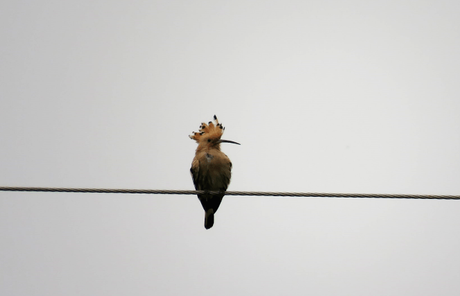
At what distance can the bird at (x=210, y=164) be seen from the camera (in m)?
6.54

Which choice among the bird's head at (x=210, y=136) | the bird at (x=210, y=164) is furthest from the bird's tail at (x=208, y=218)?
the bird's head at (x=210, y=136)

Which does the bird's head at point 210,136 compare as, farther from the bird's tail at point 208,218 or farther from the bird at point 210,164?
the bird's tail at point 208,218

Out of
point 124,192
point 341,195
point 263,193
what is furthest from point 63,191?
point 341,195

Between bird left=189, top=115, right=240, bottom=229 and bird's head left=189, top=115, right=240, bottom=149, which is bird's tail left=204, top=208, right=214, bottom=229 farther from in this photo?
bird's head left=189, top=115, right=240, bottom=149

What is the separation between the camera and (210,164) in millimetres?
6527

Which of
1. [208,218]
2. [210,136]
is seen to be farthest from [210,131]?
[208,218]

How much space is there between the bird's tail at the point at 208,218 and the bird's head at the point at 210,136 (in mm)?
1064

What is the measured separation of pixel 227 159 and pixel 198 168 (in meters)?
0.45

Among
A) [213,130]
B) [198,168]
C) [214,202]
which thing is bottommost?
[214,202]

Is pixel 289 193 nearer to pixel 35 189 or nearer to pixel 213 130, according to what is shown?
pixel 35 189

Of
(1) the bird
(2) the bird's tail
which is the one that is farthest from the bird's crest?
(2) the bird's tail

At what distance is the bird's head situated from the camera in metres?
6.79

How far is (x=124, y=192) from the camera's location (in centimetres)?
415

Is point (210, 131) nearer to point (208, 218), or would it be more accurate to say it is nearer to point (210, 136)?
point (210, 136)
